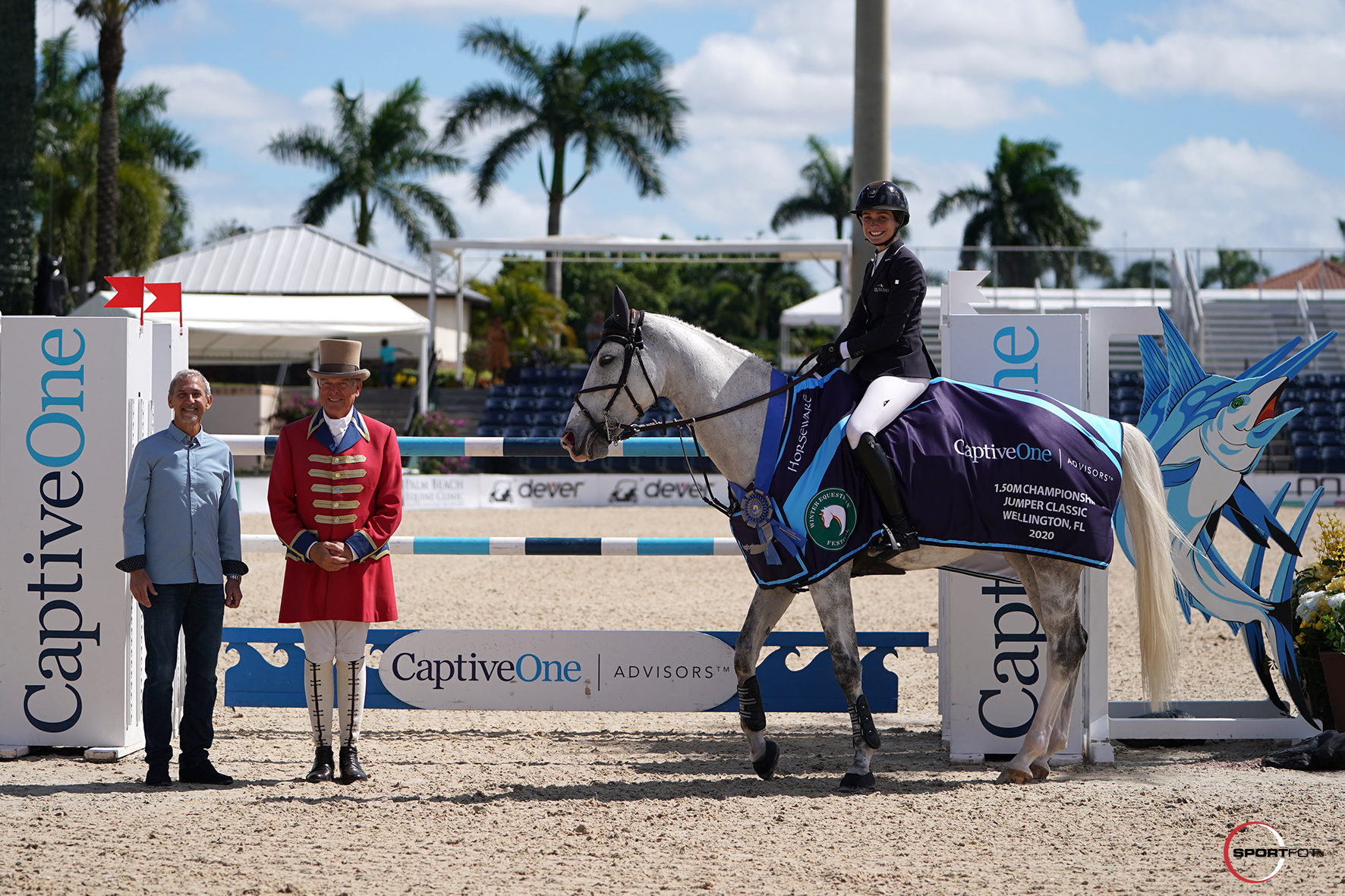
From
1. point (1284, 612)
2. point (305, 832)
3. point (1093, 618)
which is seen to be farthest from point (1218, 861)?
point (305, 832)

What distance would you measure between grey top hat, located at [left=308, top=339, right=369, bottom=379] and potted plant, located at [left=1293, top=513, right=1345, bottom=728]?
13.3 feet

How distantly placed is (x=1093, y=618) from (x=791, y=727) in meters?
1.59

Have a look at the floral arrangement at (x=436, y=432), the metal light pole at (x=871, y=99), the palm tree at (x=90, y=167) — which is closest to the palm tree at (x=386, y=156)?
the palm tree at (x=90, y=167)

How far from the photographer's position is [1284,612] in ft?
16.9

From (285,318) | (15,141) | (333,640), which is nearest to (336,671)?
(333,640)

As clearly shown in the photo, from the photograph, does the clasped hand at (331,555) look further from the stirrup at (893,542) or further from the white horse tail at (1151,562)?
the white horse tail at (1151,562)

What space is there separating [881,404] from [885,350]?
0.92 ft

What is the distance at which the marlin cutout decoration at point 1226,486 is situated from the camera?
5180mm

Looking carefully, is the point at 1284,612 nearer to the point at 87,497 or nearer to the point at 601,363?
the point at 601,363

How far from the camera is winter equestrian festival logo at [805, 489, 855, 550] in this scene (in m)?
4.33

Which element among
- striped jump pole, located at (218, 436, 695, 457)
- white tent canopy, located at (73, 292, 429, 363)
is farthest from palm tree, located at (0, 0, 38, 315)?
striped jump pole, located at (218, 436, 695, 457)

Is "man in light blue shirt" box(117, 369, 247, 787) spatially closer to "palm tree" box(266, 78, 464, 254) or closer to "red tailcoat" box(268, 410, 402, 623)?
"red tailcoat" box(268, 410, 402, 623)

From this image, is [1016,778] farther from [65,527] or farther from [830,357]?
[65,527]

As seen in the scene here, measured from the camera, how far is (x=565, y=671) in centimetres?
523
